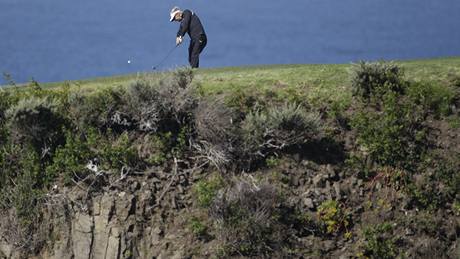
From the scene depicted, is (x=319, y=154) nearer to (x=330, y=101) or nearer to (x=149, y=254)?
(x=330, y=101)

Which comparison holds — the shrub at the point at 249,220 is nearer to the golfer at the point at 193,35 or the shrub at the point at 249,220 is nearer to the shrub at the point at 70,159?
the shrub at the point at 70,159

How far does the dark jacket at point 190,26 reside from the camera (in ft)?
79.5

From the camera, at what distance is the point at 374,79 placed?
67.6ft

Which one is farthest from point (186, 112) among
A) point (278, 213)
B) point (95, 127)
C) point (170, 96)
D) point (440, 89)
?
point (440, 89)

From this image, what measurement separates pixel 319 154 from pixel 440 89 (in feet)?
9.54

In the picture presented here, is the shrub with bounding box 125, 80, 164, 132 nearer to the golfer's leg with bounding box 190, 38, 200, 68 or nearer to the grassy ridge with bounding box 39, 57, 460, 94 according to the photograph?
the grassy ridge with bounding box 39, 57, 460, 94

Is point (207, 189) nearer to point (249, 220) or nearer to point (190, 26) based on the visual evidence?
point (249, 220)

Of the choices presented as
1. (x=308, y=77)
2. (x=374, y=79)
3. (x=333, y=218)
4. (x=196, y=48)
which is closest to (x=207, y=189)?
(x=333, y=218)

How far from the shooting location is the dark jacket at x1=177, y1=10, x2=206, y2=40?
2423 centimetres

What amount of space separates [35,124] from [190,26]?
5.84 meters

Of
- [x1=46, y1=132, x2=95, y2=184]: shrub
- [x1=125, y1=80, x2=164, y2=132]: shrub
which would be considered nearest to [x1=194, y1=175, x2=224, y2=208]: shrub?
[x1=125, y1=80, x2=164, y2=132]: shrub

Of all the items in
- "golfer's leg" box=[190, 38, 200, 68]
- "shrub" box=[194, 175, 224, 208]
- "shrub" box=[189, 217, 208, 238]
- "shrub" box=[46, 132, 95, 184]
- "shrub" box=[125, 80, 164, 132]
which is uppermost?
"golfer's leg" box=[190, 38, 200, 68]

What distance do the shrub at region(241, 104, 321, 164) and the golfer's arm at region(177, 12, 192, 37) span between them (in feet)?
18.0

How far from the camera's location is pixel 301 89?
2084cm
